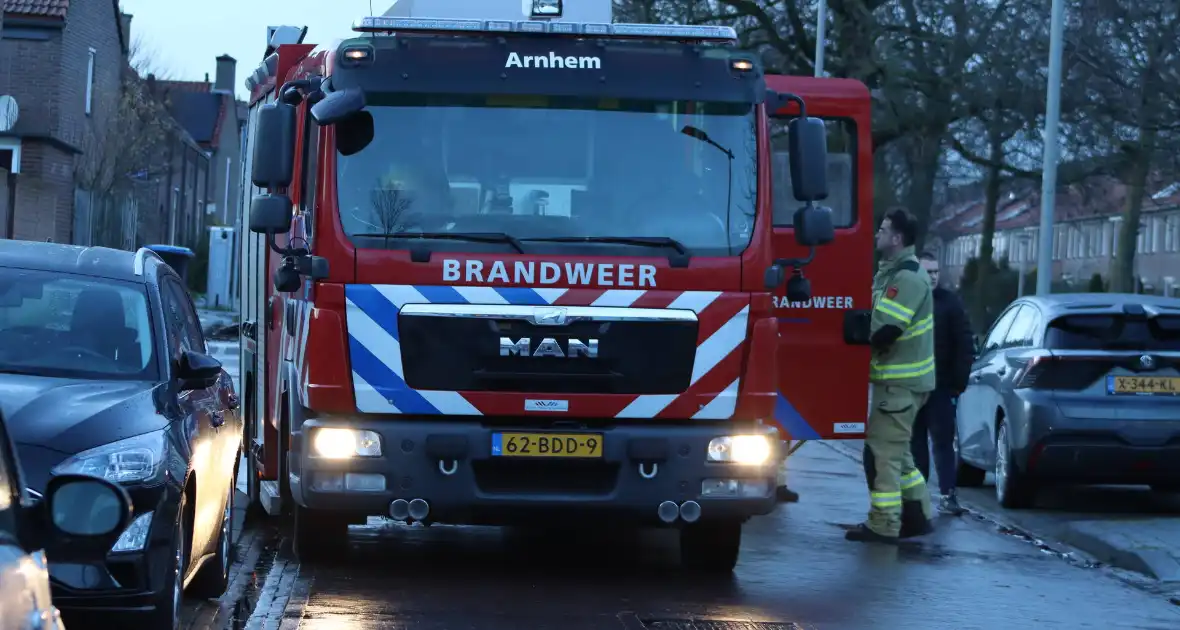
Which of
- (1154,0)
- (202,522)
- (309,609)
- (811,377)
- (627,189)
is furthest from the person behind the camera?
(1154,0)

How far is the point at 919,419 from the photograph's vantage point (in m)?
13.6

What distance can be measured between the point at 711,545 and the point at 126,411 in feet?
12.8

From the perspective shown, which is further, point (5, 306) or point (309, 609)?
point (309, 609)

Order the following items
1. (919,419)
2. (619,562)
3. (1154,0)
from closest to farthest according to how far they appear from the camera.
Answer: (619,562), (919,419), (1154,0)

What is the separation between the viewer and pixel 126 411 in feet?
23.2

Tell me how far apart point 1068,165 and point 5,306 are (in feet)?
87.1

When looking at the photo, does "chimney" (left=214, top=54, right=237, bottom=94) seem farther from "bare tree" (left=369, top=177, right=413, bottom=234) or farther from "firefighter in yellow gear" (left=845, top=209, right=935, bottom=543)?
"bare tree" (left=369, top=177, right=413, bottom=234)

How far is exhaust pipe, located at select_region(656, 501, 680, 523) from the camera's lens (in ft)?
29.9

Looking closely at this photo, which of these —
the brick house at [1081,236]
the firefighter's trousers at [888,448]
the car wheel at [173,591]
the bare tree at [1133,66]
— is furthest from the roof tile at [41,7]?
the car wheel at [173,591]

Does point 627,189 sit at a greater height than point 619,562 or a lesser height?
greater

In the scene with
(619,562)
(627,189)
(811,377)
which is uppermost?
(627,189)

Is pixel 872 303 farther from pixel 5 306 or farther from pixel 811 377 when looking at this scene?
pixel 5 306

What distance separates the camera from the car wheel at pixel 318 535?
9.82 m

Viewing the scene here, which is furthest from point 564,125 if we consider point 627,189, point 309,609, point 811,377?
point 811,377
